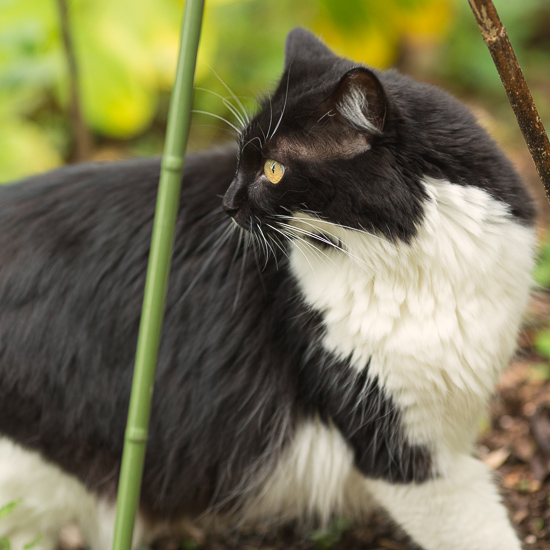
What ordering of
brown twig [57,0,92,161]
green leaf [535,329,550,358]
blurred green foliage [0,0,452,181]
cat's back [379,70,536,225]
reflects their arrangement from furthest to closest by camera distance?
1. blurred green foliage [0,0,452,181]
2. brown twig [57,0,92,161]
3. green leaf [535,329,550,358]
4. cat's back [379,70,536,225]

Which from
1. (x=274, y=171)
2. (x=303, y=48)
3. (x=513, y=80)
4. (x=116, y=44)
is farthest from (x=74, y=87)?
(x=513, y=80)

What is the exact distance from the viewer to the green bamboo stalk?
1.08 meters

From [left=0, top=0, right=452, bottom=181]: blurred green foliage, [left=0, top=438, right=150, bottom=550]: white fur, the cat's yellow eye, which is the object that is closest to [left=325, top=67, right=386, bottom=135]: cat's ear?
the cat's yellow eye

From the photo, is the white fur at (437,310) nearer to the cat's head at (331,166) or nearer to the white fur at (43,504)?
the cat's head at (331,166)

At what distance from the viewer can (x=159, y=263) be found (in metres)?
1.10

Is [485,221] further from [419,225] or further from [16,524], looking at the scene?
[16,524]

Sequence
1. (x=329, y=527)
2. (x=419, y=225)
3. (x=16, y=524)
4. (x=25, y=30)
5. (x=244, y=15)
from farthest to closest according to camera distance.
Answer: (x=244, y=15) → (x=25, y=30) → (x=329, y=527) → (x=16, y=524) → (x=419, y=225)

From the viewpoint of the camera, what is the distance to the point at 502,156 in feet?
4.93

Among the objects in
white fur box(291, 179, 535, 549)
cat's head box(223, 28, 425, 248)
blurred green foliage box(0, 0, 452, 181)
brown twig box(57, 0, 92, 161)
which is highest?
blurred green foliage box(0, 0, 452, 181)

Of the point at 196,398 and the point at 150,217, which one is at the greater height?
the point at 150,217

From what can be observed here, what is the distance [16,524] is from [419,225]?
1343 millimetres

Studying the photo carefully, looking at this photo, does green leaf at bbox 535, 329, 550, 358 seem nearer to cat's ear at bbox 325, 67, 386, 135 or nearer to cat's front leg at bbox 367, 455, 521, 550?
cat's front leg at bbox 367, 455, 521, 550

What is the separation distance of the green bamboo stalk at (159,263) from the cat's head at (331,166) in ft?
1.02

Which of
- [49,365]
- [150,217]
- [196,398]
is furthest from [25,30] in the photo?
[196,398]
